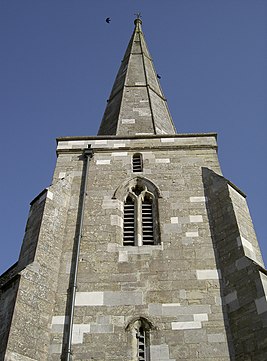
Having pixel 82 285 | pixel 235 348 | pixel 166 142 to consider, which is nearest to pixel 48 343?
pixel 82 285

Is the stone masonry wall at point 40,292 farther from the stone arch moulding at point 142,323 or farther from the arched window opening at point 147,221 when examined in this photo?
the arched window opening at point 147,221

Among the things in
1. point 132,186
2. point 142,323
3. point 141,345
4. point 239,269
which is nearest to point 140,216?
point 132,186

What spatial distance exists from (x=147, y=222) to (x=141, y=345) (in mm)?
3699

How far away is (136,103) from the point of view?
63.2ft

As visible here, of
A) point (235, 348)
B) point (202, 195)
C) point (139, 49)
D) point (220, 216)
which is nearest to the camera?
point (235, 348)

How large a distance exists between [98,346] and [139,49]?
64.7ft

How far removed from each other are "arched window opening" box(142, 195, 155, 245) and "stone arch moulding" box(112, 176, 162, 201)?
0.28 metres

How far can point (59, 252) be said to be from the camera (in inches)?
438

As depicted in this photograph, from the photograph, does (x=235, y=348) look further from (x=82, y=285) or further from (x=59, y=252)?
(x=59, y=252)

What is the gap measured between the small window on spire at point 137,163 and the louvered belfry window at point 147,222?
1254mm

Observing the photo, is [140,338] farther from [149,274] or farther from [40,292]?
[40,292]

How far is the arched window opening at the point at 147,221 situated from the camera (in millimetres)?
11920

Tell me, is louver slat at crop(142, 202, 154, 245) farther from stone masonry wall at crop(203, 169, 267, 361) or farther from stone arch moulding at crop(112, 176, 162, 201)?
stone masonry wall at crop(203, 169, 267, 361)

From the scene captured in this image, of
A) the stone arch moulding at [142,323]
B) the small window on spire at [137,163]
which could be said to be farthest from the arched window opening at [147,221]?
the stone arch moulding at [142,323]
